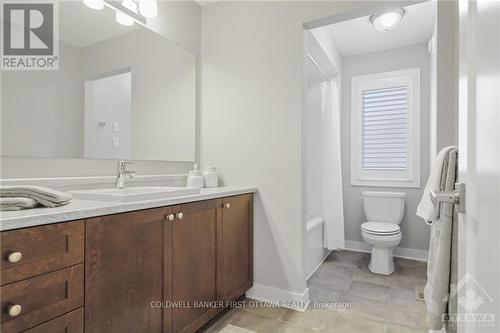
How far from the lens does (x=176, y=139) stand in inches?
88.9

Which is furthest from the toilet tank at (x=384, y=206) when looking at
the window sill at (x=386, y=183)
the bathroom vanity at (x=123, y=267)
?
the bathroom vanity at (x=123, y=267)

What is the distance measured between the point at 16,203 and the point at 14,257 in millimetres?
248

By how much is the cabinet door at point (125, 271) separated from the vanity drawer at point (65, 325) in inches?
1.2

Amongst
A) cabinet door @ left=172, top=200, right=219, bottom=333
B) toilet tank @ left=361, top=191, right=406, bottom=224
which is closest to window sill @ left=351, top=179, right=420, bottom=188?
toilet tank @ left=361, top=191, right=406, bottom=224

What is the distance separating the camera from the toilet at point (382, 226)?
2.63 meters

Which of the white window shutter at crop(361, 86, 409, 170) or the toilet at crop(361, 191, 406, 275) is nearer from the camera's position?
the toilet at crop(361, 191, 406, 275)

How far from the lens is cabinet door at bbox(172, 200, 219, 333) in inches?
57.5

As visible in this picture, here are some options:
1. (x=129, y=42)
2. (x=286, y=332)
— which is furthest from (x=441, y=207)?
(x=129, y=42)

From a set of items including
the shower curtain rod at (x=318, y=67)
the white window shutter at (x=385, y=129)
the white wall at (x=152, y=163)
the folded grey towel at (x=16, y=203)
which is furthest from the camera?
the white window shutter at (x=385, y=129)

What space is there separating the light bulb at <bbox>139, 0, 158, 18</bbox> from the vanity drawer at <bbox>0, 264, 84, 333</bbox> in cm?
168

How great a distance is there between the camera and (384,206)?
10.1 ft

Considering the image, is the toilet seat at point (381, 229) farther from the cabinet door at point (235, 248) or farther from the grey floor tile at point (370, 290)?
the cabinet door at point (235, 248)

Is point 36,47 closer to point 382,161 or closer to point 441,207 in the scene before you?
point 441,207

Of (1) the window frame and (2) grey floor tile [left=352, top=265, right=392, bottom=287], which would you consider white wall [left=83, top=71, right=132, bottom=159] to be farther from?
(1) the window frame
